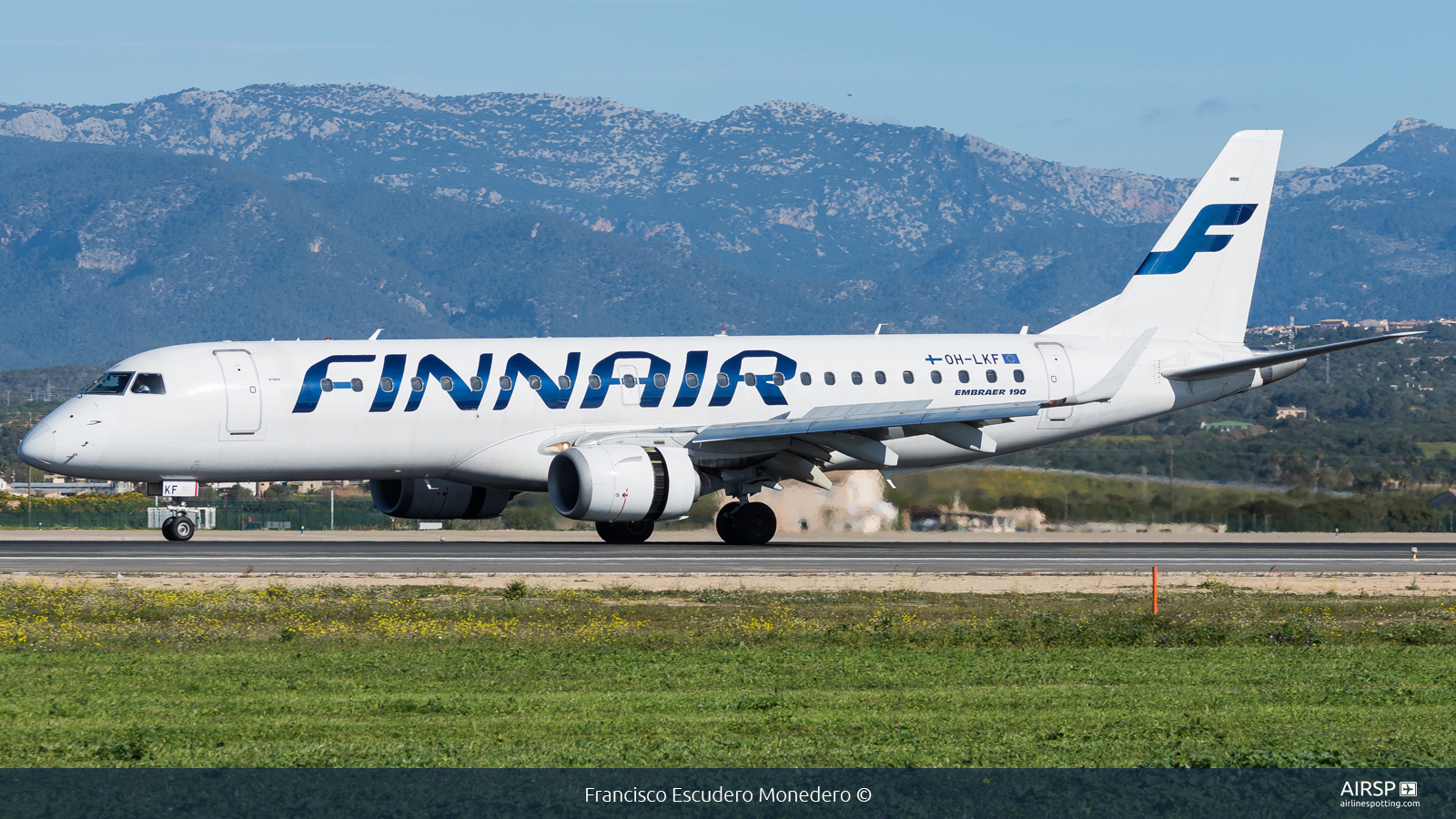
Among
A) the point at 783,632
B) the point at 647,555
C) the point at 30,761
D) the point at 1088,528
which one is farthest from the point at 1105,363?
the point at 30,761

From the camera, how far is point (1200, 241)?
40188 mm

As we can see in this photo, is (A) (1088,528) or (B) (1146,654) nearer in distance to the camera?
(B) (1146,654)

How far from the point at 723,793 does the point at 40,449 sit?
23754 millimetres

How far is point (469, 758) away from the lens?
10.7 metres

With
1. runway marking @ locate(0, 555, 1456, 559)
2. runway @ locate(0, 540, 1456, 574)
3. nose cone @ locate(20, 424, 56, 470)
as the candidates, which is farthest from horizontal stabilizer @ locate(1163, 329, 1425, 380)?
nose cone @ locate(20, 424, 56, 470)

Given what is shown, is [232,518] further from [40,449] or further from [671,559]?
[671,559]

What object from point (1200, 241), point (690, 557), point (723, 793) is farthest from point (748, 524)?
point (723, 793)

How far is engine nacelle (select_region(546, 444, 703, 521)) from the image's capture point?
3064cm

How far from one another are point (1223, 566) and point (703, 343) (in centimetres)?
1193

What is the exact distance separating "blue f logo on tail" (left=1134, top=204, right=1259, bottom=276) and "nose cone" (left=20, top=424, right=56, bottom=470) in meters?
25.0

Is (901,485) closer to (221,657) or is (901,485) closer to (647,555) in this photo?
(647,555)

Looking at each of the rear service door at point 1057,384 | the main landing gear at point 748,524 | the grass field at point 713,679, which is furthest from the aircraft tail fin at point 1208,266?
the grass field at point 713,679

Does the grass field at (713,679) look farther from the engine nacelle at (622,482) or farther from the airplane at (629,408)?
the airplane at (629,408)

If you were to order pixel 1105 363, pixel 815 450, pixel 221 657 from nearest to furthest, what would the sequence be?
pixel 221 657
pixel 815 450
pixel 1105 363
